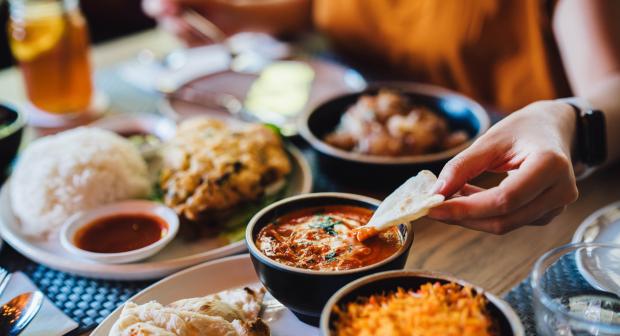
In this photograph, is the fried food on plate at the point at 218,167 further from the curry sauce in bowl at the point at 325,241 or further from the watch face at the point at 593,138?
the watch face at the point at 593,138

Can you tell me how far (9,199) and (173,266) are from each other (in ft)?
2.41

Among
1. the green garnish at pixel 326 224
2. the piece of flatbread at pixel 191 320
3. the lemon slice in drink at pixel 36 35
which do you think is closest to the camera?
the piece of flatbread at pixel 191 320

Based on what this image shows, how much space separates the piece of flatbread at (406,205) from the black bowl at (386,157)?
507mm

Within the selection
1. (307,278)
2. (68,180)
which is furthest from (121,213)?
(307,278)

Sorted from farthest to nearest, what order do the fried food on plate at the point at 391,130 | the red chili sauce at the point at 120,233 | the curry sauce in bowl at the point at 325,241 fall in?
the fried food on plate at the point at 391,130 < the red chili sauce at the point at 120,233 < the curry sauce in bowl at the point at 325,241

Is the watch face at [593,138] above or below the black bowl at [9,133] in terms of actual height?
above

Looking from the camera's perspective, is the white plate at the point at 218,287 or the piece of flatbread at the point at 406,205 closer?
the piece of flatbread at the point at 406,205

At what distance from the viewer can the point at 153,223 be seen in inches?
68.4

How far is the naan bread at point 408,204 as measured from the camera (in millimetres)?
1183

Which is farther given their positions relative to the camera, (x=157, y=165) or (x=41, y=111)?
(x=41, y=111)

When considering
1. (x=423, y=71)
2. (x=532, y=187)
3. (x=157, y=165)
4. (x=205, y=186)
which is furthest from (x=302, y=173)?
(x=423, y=71)

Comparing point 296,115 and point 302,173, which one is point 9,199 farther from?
point 296,115

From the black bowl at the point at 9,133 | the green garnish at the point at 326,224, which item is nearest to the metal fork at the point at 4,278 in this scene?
the black bowl at the point at 9,133

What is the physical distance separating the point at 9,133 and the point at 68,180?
1.20 feet
